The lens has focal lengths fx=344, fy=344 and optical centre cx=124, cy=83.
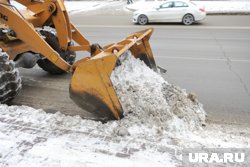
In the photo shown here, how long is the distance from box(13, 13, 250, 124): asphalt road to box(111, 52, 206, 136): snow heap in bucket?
2.14ft

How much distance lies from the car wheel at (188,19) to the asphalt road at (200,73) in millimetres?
2392

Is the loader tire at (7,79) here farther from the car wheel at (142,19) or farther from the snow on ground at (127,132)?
the car wheel at (142,19)

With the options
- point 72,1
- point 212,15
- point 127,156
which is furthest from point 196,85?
point 72,1

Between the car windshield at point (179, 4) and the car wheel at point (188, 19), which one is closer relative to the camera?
the car wheel at point (188, 19)

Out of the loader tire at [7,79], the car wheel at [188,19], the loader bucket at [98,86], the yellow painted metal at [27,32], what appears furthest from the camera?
the car wheel at [188,19]

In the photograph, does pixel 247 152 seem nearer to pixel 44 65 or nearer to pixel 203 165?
pixel 203 165

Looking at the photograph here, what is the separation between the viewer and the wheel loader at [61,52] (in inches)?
213

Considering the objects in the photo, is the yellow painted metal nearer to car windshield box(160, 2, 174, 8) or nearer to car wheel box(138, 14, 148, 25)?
car wheel box(138, 14, 148, 25)

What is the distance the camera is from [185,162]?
181 inches

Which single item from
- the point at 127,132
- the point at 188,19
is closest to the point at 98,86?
the point at 127,132

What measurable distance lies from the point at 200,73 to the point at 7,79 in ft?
16.3

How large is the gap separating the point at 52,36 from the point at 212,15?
17216 mm

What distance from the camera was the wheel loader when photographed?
5.41 meters

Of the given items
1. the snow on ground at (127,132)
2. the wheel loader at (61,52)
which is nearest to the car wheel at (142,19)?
the wheel loader at (61,52)
